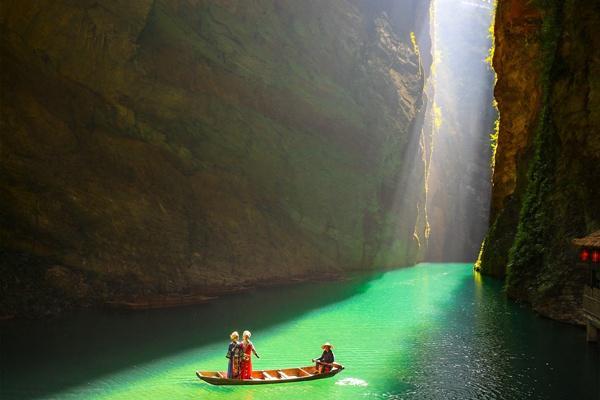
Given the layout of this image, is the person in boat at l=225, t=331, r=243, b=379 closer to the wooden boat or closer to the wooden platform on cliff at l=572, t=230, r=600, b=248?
the wooden boat

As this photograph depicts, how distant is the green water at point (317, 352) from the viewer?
11.8 meters

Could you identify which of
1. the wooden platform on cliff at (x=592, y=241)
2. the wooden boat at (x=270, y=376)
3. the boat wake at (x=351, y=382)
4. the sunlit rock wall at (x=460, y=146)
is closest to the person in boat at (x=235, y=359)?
the wooden boat at (x=270, y=376)

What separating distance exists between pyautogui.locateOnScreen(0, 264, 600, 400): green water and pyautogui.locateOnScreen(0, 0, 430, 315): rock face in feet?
16.0

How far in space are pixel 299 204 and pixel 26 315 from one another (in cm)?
2197

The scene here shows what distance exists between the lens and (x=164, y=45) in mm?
28734

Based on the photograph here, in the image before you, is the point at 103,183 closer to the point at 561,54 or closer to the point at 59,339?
the point at 59,339

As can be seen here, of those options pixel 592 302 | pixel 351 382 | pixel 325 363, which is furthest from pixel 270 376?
pixel 592 302

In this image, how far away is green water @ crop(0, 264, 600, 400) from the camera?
11.8 metres

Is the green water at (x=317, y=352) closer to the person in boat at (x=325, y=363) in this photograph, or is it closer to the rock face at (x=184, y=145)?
the person in boat at (x=325, y=363)

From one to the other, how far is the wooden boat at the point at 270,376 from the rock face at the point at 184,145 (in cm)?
1155

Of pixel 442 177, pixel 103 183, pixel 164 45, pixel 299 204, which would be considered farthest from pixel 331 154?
pixel 442 177

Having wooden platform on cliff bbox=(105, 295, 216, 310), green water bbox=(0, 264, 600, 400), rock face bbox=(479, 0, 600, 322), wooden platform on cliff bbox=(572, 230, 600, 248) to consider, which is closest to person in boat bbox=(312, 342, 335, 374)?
green water bbox=(0, 264, 600, 400)

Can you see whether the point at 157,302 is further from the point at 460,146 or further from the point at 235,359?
the point at 460,146

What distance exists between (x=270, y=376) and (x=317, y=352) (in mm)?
3930
